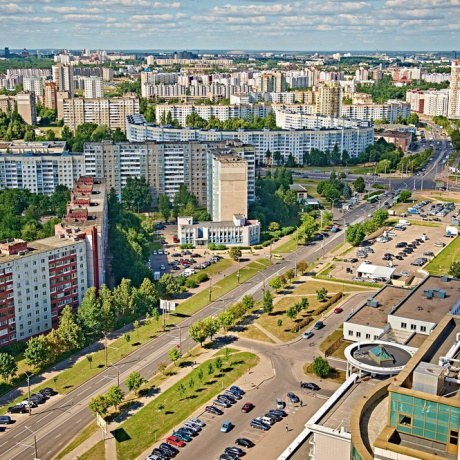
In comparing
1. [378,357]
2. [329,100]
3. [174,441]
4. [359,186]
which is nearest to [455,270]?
[378,357]

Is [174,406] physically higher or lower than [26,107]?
lower

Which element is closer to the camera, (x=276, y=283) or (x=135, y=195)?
(x=276, y=283)

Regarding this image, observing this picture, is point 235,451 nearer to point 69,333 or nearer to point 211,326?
point 211,326

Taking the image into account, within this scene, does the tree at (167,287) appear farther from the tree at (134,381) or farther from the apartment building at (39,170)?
the apartment building at (39,170)

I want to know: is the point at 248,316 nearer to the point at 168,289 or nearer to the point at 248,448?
the point at 168,289

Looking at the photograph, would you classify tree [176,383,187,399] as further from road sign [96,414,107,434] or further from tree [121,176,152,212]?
tree [121,176,152,212]

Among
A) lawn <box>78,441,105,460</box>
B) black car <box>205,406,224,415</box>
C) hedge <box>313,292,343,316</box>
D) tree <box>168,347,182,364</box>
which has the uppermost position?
hedge <box>313,292,343,316</box>

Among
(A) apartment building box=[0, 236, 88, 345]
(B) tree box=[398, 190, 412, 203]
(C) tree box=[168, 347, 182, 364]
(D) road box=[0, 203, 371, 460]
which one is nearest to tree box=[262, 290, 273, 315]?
(D) road box=[0, 203, 371, 460]
